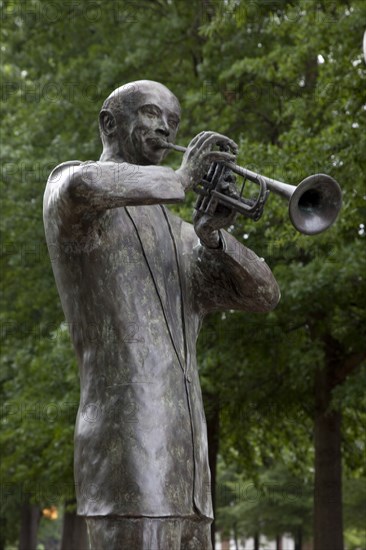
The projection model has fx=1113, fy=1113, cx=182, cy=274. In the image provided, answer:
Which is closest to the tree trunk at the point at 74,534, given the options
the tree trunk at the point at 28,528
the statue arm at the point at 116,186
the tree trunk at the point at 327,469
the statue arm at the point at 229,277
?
the tree trunk at the point at 28,528

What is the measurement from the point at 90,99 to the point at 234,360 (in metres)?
5.45

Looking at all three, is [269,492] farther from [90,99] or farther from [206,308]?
[206,308]

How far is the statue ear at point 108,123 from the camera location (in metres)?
5.02

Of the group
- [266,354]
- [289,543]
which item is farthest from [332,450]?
[289,543]

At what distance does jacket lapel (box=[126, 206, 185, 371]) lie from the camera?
4.80 meters

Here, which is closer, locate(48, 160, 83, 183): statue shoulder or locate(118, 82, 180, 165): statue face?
locate(48, 160, 83, 183): statue shoulder

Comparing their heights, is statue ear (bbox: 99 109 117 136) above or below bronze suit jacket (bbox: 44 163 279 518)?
above

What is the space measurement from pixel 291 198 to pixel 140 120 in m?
0.76

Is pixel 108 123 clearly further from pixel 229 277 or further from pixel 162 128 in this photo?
pixel 229 277

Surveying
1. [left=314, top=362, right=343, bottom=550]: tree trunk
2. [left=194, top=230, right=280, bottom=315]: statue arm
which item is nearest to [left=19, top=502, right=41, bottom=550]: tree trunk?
[left=314, top=362, right=343, bottom=550]: tree trunk

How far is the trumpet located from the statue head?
7 cm

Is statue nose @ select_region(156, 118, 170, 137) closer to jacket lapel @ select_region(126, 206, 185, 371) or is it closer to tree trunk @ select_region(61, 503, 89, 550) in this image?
jacket lapel @ select_region(126, 206, 185, 371)

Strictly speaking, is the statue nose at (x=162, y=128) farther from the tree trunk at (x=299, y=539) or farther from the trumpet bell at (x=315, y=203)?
the tree trunk at (x=299, y=539)

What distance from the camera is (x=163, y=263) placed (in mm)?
4918
